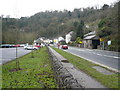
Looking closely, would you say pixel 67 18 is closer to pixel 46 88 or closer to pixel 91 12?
pixel 91 12

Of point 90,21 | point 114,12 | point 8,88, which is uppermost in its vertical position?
point 90,21

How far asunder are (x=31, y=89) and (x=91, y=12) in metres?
128

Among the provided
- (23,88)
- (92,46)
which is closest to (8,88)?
(23,88)

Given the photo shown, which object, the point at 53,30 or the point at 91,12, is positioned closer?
the point at 53,30

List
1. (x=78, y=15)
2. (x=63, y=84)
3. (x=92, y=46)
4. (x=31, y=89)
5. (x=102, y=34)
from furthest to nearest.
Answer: (x=78, y=15) → (x=92, y=46) → (x=102, y=34) → (x=31, y=89) → (x=63, y=84)

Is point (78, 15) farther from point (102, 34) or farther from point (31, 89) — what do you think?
point (31, 89)

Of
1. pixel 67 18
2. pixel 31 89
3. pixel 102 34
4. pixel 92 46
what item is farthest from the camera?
pixel 67 18

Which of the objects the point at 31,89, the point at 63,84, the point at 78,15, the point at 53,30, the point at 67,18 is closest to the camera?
the point at 63,84

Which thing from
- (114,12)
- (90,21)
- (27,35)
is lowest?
(27,35)

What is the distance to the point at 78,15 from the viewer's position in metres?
137

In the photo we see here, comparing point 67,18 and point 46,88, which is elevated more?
point 67,18

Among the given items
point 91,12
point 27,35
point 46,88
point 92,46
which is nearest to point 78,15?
point 91,12

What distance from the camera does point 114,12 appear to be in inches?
1380

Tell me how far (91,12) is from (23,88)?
127 m
